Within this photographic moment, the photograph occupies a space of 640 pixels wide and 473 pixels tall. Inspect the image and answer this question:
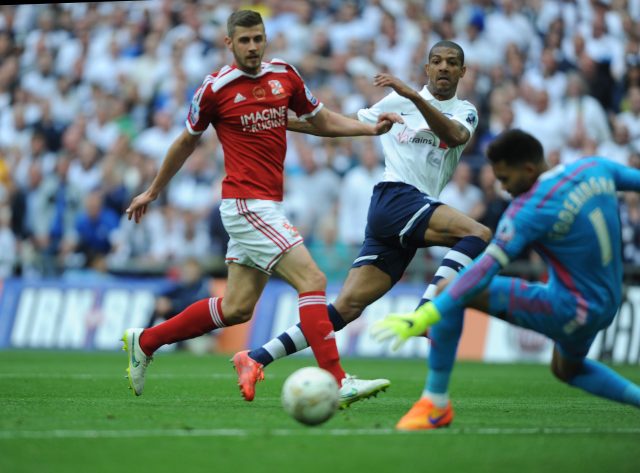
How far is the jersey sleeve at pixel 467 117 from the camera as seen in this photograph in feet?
29.0

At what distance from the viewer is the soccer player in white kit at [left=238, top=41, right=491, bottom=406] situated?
8602 mm

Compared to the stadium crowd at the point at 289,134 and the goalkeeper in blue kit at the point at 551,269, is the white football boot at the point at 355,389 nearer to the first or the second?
the goalkeeper in blue kit at the point at 551,269

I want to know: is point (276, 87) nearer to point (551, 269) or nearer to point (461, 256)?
point (461, 256)

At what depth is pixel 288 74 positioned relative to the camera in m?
8.36

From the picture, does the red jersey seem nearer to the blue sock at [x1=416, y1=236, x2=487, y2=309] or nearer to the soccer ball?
the blue sock at [x1=416, y1=236, x2=487, y2=309]

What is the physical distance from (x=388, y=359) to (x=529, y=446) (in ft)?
34.4

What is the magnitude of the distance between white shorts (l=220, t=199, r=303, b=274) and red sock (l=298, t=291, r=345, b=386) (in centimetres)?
37

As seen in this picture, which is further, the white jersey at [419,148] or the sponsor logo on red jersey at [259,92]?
the white jersey at [419,148]

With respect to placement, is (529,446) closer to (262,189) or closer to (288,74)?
(262,189)

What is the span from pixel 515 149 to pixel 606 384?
5.14 feet

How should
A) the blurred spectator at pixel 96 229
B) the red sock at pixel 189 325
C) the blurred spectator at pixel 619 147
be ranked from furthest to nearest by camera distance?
the blurred spectator at pixel 96 229, the blurred spectator at pixel 619 147, the red sock at pixel 189 325

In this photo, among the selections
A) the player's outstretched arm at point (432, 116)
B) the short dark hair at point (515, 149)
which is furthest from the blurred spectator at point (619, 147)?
the short dark hair at point (515, 149)

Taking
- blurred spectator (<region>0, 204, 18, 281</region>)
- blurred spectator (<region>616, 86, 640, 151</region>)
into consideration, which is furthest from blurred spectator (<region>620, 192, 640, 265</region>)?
blurred spectator (<region>0, 204, 18, 281</region>)

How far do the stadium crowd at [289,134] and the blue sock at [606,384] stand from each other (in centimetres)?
885
